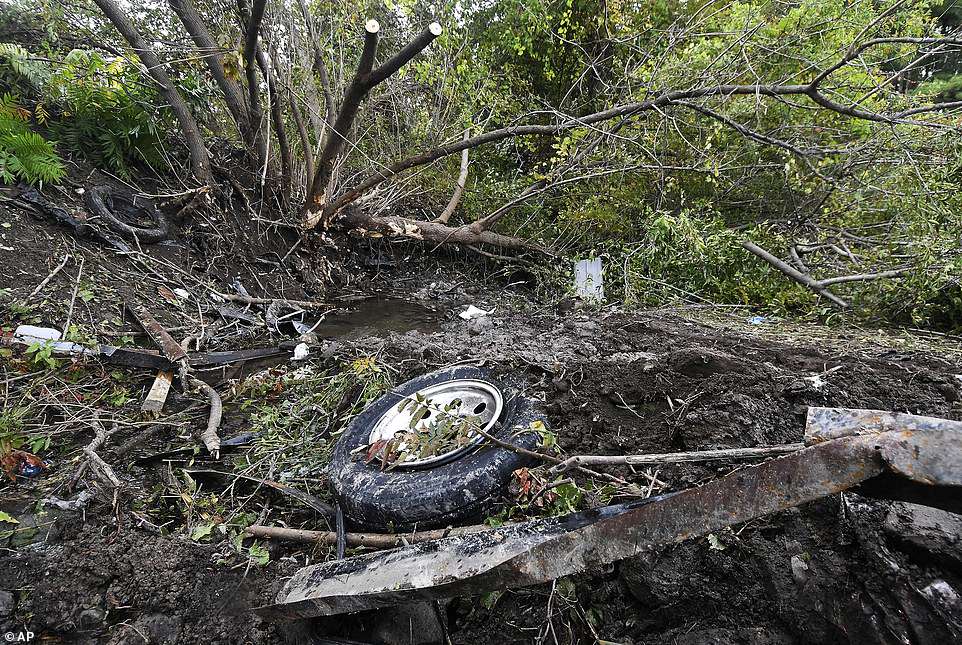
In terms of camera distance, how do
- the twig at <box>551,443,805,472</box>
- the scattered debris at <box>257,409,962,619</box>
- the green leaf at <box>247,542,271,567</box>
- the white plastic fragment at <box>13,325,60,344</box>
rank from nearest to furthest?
the scattered debris at <box>257,409,962,619</box> < the twig at <box>551,443,805,472</box> < the green leaf at <box>247,542,271,567</box> < the white plastic fragment at <box>13,325,60,344</box>

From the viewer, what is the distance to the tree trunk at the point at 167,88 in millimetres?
4375

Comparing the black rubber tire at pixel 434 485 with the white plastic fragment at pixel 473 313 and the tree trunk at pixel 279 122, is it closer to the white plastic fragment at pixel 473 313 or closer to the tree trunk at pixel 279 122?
the white plastic fragment at pixel 473 313

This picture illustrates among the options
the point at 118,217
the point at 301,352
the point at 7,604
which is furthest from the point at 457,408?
the point at 118,217

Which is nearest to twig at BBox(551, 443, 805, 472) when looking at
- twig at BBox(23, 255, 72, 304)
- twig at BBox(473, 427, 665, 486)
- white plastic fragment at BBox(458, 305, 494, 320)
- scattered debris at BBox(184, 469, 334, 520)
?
twig at BBox(473, 427, 665, 486)

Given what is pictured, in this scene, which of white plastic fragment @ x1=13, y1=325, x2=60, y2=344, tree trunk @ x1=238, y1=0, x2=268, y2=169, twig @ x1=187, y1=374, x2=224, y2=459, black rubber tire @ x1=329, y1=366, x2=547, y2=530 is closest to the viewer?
black rubber tire @ x1=329, y1=366, x2=547, y2=530

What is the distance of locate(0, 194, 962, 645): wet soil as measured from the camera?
112 cm

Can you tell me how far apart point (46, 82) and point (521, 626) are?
22.7 ft

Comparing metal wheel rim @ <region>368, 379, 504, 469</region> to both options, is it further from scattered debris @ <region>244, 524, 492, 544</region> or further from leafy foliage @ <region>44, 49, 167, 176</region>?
leafy foliage @ <region>44, 49, 167, 176</region>

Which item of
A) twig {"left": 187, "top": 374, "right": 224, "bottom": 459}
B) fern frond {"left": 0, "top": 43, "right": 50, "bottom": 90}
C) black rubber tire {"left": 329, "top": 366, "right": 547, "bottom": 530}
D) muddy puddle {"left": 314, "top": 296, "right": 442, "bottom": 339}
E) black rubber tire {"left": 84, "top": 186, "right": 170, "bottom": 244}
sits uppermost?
fern frond {"left": 0, "top": 43, "right": 50, "bottom": 90}

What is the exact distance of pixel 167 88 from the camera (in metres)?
4.82

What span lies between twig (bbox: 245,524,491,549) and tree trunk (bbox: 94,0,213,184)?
500 cm

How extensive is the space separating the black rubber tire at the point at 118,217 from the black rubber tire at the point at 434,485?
4207 mm

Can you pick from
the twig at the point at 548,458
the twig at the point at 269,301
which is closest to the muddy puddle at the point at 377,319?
the twig at the point at 269,301

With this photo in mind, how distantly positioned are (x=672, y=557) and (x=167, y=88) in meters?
6.37
